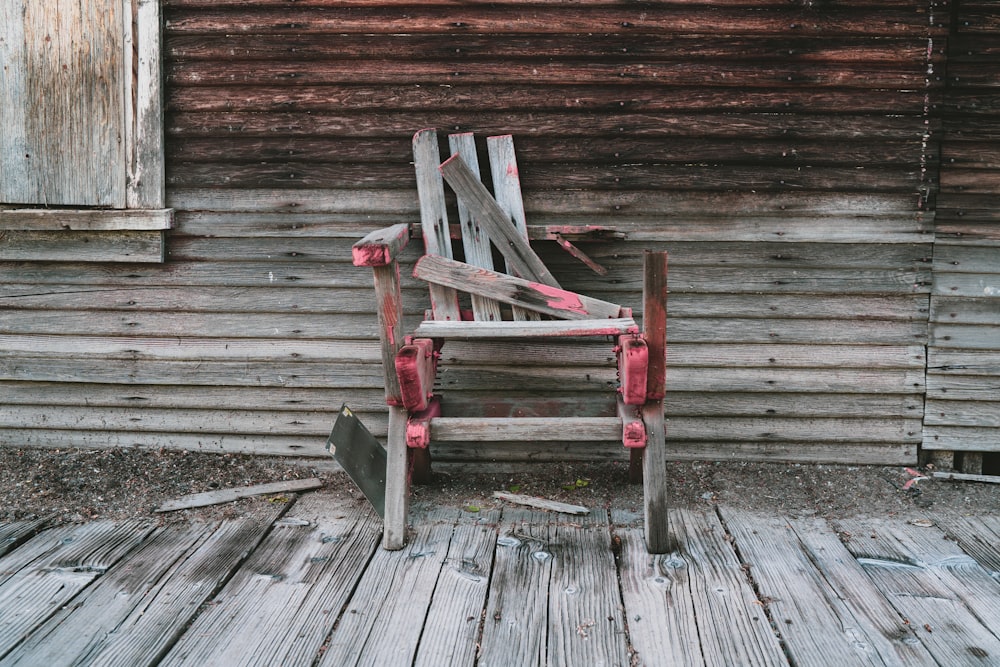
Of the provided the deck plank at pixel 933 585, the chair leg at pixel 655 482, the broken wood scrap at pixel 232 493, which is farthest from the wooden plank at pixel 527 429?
the deck plank at pixel 933 585

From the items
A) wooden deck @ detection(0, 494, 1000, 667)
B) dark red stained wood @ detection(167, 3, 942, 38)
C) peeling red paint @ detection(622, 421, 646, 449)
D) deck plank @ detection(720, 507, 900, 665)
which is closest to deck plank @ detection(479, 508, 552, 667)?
wooden deck @ detection(0, 494, 1000, 667)

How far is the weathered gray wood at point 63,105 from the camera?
4029 millimetres

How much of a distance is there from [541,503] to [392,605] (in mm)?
1104

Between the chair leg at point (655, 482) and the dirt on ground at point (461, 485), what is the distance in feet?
1.69

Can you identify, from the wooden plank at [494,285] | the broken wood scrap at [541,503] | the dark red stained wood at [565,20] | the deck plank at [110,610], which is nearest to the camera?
the deck plank at [110,610]

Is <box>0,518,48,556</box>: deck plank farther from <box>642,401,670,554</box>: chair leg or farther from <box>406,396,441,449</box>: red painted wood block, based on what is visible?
<box>642,401,670,554</box>: chair leg

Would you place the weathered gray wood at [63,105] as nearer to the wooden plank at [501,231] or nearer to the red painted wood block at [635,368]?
the wooden plank at [501,231]

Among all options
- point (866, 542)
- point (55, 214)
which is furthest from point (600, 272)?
point (55, 214)

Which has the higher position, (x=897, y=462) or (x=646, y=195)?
(x=646, y=195)

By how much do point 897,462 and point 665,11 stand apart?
2.56 m

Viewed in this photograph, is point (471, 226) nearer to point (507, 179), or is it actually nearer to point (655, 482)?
point (507, 179)

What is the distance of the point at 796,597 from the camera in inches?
115

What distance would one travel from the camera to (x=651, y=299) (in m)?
3.09

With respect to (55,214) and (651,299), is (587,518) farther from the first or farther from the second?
(55,214)
